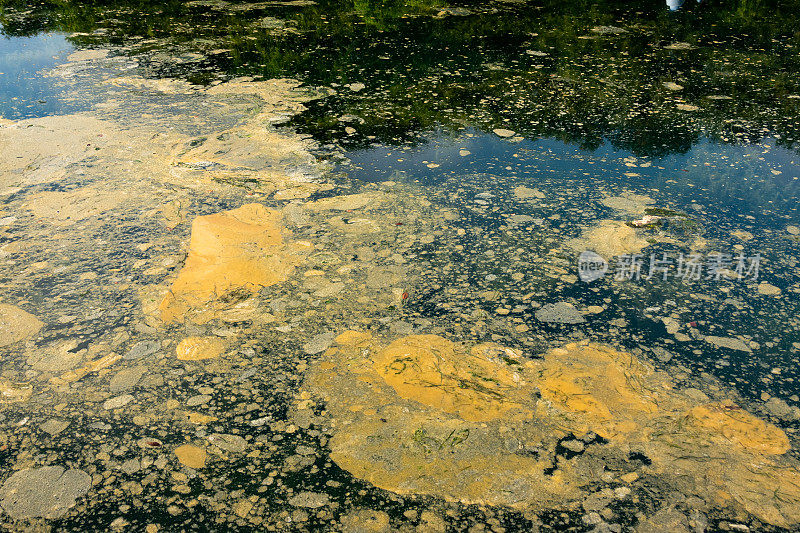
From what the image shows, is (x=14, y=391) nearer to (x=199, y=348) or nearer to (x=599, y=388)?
(x=199, y=348)

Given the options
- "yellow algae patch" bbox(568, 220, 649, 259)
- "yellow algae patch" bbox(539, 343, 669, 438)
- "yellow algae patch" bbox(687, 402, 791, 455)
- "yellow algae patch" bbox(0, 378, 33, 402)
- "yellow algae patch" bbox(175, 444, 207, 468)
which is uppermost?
"yellow algae patch" bbox(568, 220, 649, 259)

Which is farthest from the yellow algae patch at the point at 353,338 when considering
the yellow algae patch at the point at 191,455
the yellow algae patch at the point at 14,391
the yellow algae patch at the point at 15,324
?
the yellow algae patch at the point at 15,324

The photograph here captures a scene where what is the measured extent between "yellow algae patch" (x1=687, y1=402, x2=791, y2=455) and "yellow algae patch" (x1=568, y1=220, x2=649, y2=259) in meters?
0.79

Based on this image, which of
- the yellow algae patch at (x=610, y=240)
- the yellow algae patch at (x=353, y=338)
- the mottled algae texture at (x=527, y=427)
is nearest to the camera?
the mottled algae texture at (x=527, y=427)

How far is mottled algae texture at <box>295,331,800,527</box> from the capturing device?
58.6 inches

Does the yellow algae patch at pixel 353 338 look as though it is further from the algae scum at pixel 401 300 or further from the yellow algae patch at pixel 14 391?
the yellow algae patch at pixel 14 391

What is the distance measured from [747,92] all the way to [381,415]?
3.56 metres

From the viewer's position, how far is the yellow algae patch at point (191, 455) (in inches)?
61.1

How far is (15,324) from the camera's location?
204 cm

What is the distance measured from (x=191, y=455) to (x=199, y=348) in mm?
428

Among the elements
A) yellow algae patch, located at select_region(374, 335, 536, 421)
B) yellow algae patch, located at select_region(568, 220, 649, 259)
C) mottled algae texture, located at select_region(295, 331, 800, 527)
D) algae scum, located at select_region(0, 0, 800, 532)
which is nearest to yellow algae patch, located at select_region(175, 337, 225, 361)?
algae scum, located at select_region(0, 0, 800, 532)

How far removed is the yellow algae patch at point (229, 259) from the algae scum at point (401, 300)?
1cm

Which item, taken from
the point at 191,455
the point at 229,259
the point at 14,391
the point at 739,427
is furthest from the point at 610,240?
the point at 14,391

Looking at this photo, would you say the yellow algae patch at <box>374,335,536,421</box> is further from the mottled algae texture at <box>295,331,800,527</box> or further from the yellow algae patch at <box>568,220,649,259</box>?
the yellow algae patch at <box>568,220,649,259</box>
